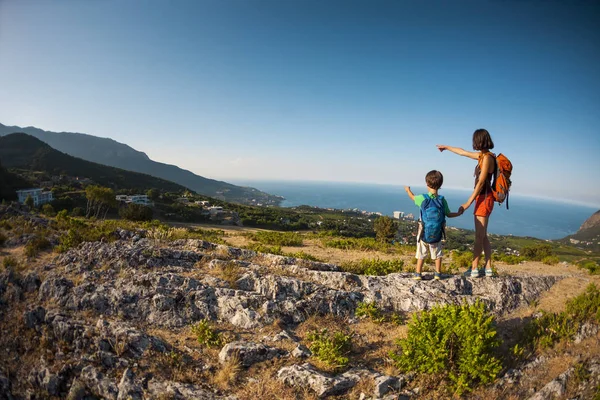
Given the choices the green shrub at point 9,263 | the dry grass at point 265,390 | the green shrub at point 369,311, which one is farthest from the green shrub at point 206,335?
the green shrub at point 9,263

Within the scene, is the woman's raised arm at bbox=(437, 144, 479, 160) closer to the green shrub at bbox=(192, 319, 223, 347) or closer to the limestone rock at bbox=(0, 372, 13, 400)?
the green shrub at bbox=(192, 319, 223, 347)

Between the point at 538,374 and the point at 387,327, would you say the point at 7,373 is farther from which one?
the point at 538,374

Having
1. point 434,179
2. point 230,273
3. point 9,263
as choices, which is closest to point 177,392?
point 230,273

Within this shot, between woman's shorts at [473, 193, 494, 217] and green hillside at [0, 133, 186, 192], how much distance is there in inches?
3432

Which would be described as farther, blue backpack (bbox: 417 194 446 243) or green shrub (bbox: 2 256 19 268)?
green shrub (bbox: 2 256 19 268)

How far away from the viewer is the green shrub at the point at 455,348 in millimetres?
3730

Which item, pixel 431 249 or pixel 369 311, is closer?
pixel 369 311

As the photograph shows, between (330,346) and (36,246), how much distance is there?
31.5 ft

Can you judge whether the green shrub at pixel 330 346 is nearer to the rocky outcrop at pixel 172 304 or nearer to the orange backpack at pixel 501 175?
the rocky outcrop at pixel 172 304

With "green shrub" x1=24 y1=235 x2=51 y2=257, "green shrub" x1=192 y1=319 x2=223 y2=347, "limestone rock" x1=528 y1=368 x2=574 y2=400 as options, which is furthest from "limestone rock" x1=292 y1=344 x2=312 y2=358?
"green shrub" x1=24 y1=235 x2=51 y2=257

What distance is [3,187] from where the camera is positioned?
45.3 metres

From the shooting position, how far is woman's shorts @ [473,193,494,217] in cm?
574

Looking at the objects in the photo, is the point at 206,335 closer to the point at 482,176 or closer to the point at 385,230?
the point at 482,176

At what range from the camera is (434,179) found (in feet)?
18.6
